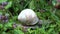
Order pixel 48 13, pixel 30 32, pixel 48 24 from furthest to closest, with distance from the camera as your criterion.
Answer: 1. pixel 48 13
2. pixel 48 24
3. pixel 30 32

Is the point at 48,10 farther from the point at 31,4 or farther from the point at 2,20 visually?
the point at 2,20

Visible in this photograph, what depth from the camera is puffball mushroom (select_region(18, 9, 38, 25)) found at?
6.72 ft

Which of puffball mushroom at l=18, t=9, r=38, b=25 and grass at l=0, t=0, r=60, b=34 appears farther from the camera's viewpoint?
puffball mushroom at l=18, t=9, r=38, b=25

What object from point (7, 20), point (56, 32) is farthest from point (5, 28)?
point (56, 32)

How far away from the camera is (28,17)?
2057 mm

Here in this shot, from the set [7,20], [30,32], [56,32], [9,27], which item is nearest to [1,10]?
[7,20]

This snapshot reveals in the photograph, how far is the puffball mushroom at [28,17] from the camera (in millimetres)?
2047

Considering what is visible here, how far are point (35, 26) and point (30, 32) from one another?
0.18 meters

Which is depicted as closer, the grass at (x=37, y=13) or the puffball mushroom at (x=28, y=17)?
the grass at (x=37, y=13)

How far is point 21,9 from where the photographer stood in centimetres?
223

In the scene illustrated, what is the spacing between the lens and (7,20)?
2.04 m

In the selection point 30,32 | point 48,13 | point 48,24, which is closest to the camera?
point 30,32

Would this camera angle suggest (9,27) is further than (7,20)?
No

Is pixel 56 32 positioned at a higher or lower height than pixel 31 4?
lower
